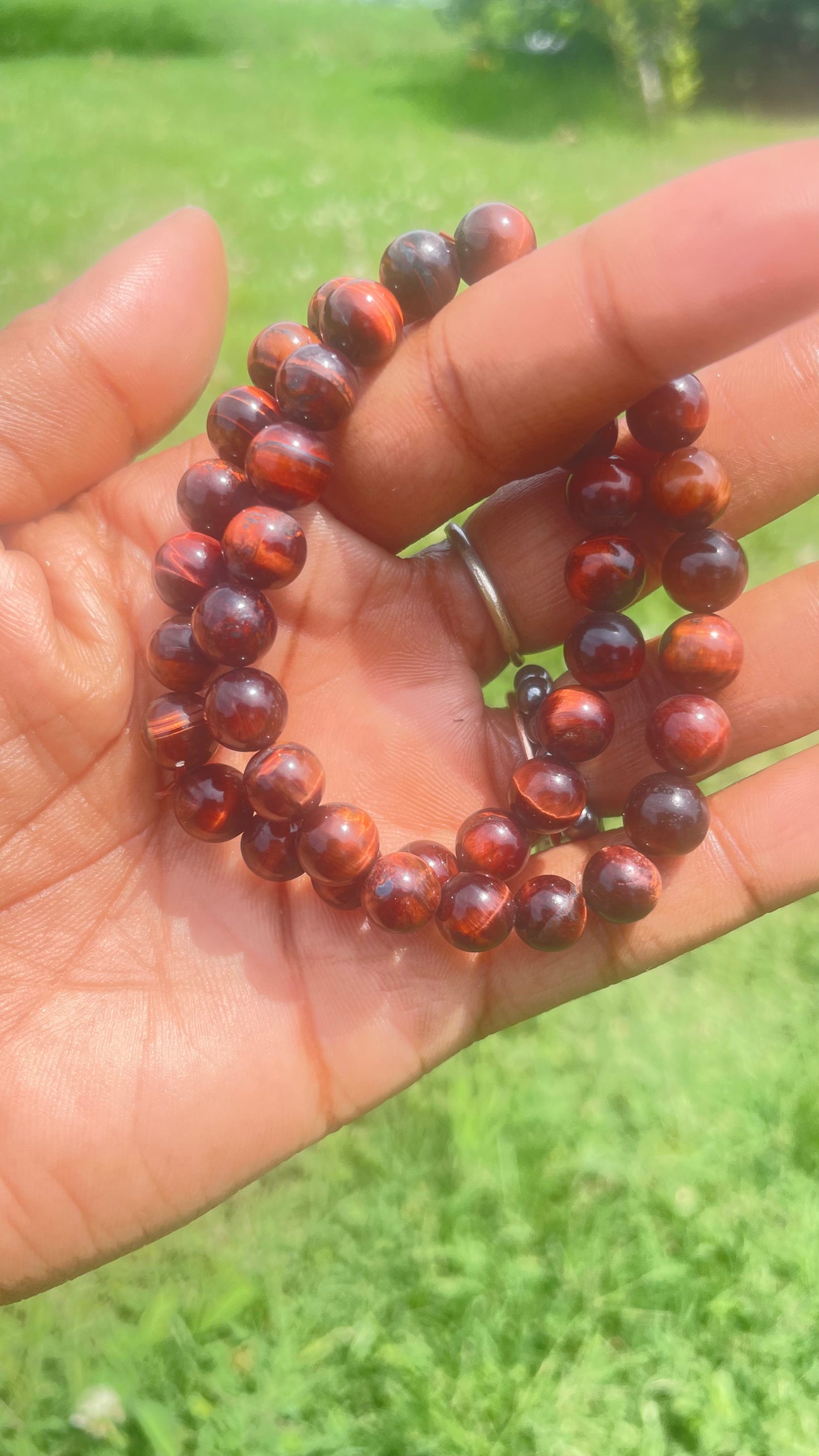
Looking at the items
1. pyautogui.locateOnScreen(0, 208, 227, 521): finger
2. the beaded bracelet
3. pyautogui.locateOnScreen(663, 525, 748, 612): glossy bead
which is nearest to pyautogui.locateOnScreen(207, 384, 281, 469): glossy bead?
the beaded bracelet

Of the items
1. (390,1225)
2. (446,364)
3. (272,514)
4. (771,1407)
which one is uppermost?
(446,364)

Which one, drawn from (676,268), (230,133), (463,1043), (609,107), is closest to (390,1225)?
(463,1043)

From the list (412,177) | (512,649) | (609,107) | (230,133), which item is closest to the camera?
(512,649)

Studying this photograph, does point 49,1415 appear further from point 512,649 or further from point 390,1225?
point 512,649

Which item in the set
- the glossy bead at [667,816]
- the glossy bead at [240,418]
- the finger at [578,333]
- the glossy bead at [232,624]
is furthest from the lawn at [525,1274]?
the glossy bead at [240,418]

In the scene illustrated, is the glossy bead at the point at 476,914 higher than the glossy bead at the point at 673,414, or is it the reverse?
the glossy bead at the point at 673,414

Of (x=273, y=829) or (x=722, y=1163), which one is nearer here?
(x=273, y=829)

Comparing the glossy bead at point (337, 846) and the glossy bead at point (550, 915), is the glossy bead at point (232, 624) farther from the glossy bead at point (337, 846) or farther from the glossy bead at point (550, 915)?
the glossy bead at point (550, 915)
